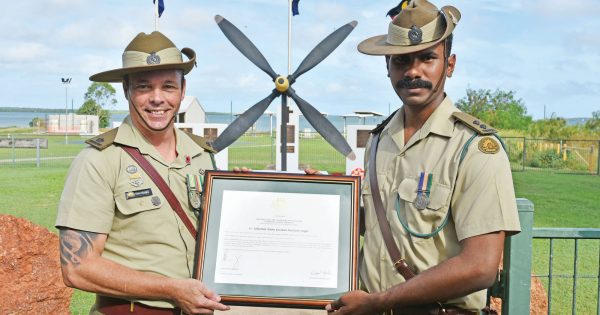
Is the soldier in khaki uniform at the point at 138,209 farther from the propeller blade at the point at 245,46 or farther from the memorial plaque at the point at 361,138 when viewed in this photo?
the memorial plaque at the point at 361,138

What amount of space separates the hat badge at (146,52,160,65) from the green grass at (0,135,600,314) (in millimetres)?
5089

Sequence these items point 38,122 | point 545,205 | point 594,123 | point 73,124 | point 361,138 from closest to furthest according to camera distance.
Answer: point 545,205
point 361,138
point 594,123
point 73,124
point 38,122

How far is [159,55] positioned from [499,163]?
171 centimetres

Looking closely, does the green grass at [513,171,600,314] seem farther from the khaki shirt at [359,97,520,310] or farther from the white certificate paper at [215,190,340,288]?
the white certificate paper at [215,190,340,288]

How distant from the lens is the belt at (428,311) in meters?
2.87

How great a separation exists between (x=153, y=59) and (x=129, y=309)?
122cm

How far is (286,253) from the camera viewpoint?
3.20 m

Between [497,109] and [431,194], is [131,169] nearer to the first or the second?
[431,194]

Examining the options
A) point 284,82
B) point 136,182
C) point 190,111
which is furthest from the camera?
point 190,111

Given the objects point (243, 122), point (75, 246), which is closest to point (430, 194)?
point (75, 246)

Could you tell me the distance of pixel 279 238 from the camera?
323 cm

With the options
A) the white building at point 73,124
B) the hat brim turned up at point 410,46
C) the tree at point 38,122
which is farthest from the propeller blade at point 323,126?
the tree at point 38,122

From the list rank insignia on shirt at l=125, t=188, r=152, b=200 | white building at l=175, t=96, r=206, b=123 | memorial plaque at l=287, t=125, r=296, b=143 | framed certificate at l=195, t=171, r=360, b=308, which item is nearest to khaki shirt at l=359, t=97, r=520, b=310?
framed certificate at l=195, t=171, r=360, b=308

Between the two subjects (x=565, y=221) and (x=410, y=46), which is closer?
(x=410, y=46)
